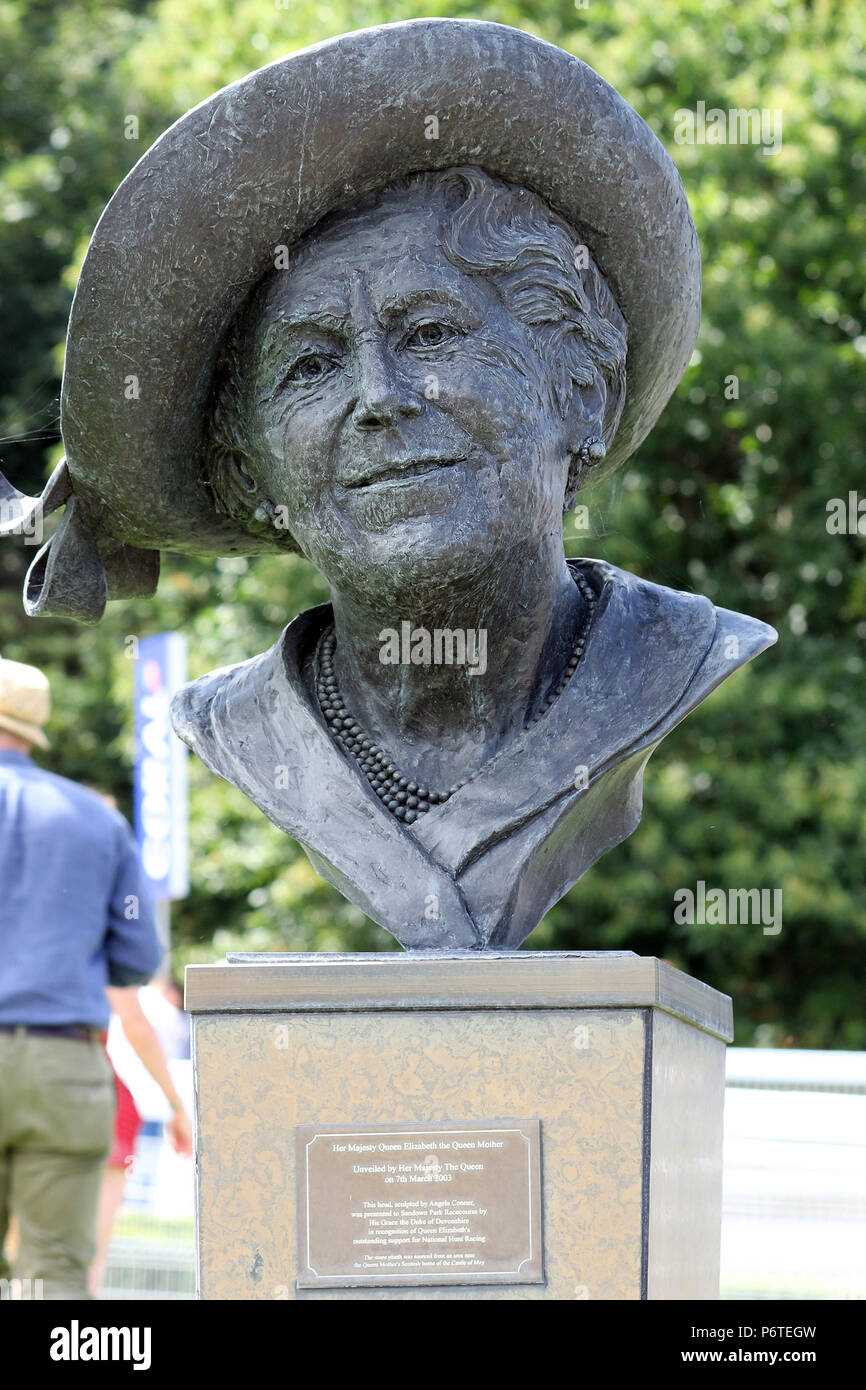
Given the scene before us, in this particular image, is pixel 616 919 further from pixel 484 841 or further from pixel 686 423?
pixel 484 841

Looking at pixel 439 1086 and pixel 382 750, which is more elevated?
pixel 382 750

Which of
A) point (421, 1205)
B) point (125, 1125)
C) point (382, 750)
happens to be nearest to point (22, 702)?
point (382, 750)

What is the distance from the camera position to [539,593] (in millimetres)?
4035

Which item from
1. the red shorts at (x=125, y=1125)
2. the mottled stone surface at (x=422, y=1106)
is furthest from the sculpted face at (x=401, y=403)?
the red shorts at (x=125, y=1125)

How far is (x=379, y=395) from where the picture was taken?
367 cm

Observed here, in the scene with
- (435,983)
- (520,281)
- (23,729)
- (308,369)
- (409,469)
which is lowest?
(435,983)

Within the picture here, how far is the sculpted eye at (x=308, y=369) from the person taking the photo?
3.81 m

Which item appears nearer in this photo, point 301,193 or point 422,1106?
point 422,1106

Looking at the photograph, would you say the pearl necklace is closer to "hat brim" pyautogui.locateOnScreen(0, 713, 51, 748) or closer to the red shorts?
"hat brim" pyautogui.locateOnScreen(0, 713, 51, 748)

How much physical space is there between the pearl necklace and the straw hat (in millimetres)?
1565

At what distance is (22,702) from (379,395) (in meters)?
2.26

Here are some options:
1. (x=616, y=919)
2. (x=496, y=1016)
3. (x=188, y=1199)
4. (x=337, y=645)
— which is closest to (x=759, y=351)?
(x=616, y=919)

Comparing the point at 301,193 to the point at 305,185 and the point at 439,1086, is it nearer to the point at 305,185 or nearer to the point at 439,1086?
the point at 305,185

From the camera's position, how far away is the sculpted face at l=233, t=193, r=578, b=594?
370 centimetres
